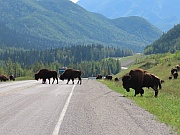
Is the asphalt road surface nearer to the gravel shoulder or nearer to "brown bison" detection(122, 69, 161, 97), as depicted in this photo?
the gravel shoulder

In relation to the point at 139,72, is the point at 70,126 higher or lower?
lower

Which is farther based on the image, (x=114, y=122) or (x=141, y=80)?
(x=141, y=80)

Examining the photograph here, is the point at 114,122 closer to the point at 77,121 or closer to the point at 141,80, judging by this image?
the point at 77,121

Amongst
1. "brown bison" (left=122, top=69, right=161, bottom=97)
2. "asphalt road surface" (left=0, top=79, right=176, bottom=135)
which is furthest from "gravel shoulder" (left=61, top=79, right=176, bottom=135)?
"brown bison" (left=122, top=69, right=161, bottom=97)

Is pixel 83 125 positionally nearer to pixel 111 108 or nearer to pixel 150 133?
pixel 150 133

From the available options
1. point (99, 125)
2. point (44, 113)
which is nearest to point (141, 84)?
point (44, 113)

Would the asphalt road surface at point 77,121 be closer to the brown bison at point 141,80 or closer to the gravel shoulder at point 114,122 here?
the gravel shoulder at point 114,122

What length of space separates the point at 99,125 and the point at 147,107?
7.18 metres

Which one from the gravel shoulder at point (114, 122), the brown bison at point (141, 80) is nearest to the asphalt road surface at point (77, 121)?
the gravel shoulder at point (114, 122)

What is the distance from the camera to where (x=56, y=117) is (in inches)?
649

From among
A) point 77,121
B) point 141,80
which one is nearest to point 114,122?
point 77,121

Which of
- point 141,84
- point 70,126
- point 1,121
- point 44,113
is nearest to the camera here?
point 70,126

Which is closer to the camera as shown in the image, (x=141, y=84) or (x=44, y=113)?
(x=44, y=113)

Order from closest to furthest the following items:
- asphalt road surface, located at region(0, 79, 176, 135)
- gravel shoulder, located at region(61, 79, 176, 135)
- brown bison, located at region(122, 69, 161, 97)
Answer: asphalt road surface, located at region(0, 79, 176, 135)
gravel shoulder, located at region(61, 79, 176, 135)
brown bison, located at region(122, 69, 161, 97)
